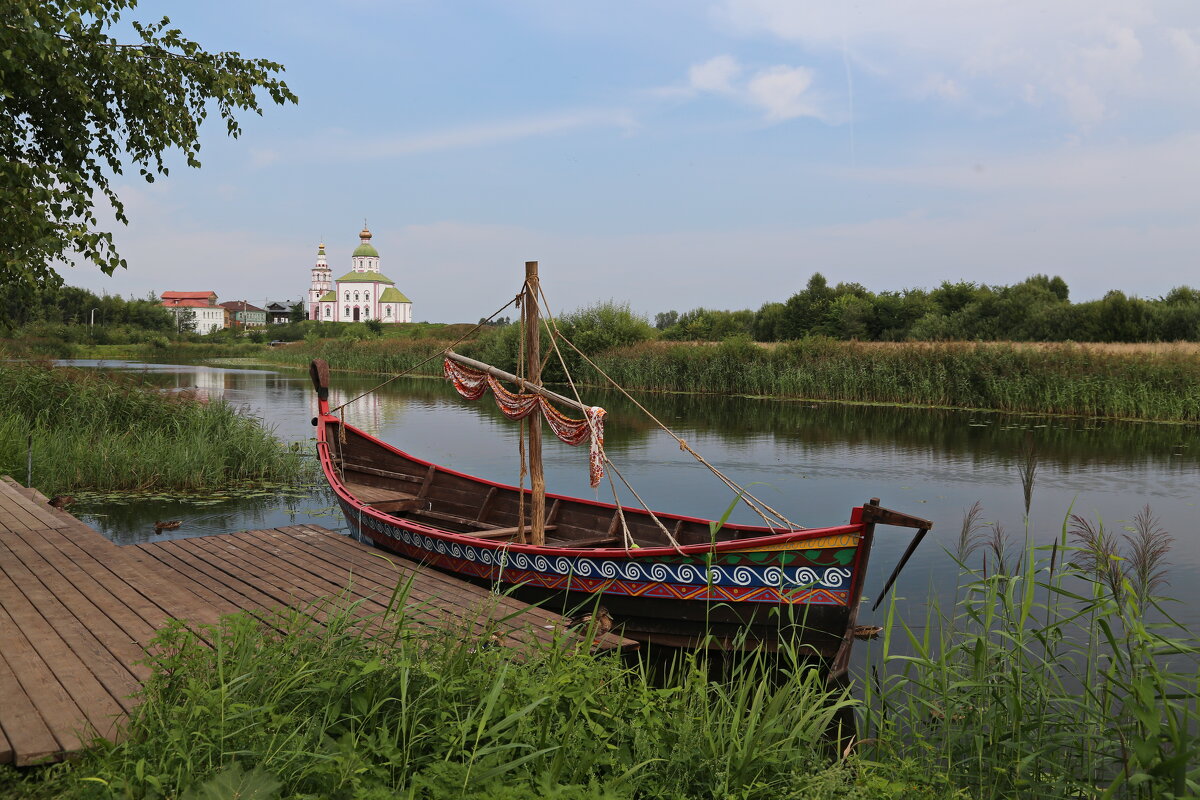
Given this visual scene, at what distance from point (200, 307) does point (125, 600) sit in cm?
13524

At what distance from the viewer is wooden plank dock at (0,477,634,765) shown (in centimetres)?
377

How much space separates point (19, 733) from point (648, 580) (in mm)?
3958

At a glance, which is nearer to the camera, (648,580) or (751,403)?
(648,580)

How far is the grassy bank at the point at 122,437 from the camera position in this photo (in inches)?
470

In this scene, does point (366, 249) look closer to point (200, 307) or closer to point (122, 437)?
point (200, 307)

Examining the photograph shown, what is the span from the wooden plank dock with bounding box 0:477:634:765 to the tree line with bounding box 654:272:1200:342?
1159 inches

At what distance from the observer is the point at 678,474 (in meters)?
15.9

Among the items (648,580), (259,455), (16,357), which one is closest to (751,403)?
(259,455)

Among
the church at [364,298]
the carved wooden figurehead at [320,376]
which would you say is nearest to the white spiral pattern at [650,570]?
the carved wooden figurehead at [320,376]

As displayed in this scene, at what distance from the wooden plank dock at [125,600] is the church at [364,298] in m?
119

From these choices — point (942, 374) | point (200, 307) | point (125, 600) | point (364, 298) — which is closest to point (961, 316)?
point (942, 374)

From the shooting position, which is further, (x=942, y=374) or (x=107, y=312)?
(x=107, y=312)

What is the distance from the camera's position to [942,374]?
2541cm

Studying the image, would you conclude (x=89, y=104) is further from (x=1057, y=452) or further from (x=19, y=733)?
(x=1057, y=452)
